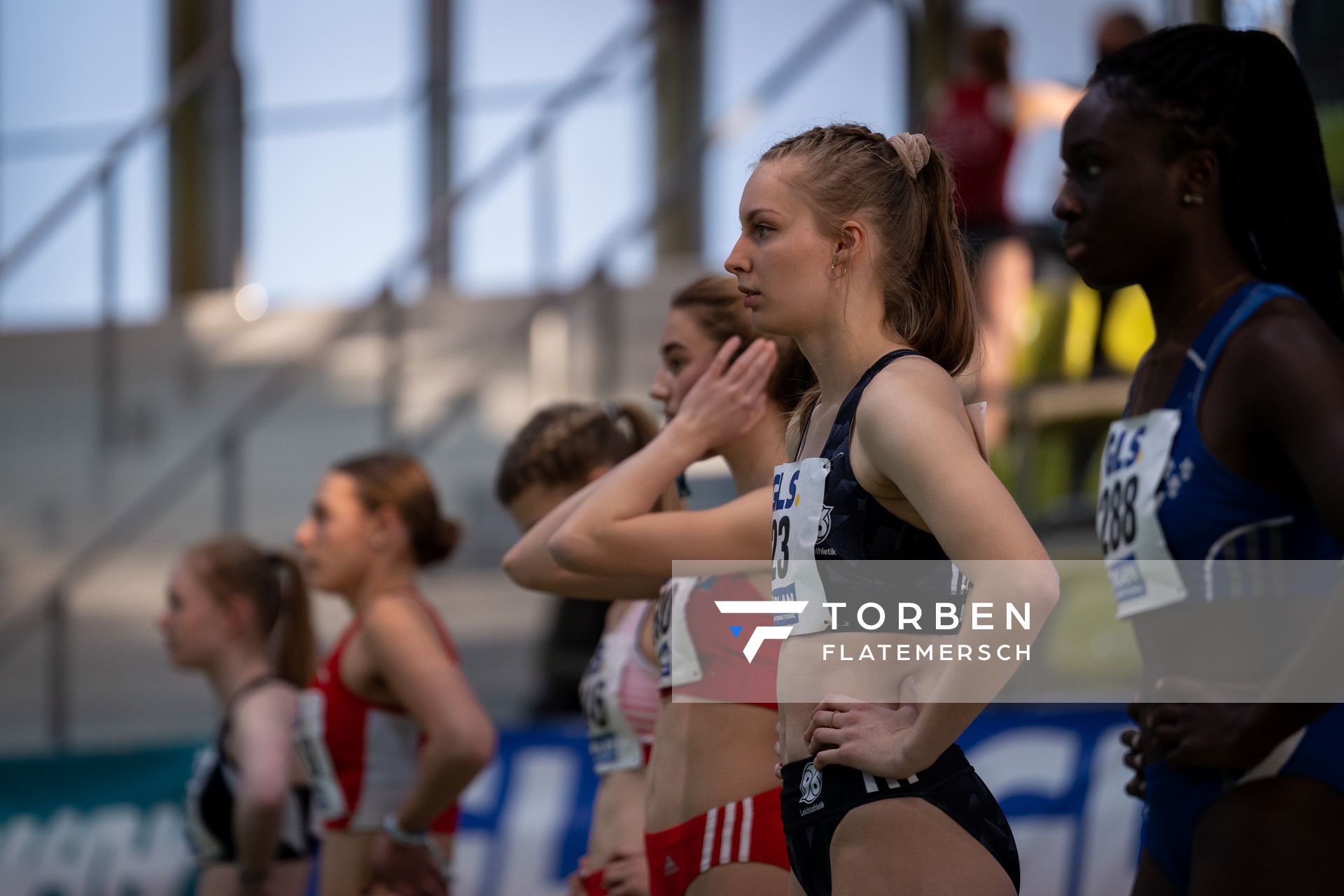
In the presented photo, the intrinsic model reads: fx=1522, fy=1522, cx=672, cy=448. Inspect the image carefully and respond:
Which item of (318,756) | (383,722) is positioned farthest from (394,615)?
(318,756)

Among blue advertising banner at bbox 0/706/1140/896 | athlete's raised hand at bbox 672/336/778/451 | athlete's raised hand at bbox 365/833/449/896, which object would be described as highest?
athlete's raised hand at bbox 672/336/778/451

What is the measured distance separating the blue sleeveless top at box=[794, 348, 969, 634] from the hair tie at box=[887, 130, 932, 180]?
275 millimetres

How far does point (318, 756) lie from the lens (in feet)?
11.1

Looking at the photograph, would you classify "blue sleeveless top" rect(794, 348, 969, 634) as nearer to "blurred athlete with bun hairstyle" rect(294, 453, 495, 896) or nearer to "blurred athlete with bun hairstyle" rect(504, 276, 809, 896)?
"blurred athlete with bun hairstyle" rect(504, 276, 809, 896)

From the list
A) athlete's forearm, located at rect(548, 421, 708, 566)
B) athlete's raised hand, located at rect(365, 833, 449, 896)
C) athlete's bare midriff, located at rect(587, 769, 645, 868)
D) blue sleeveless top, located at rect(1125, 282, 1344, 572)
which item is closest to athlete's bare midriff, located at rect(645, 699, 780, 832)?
athlete's forearm, located at rect(548, 421, 708, 566)

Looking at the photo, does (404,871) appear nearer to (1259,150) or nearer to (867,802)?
(867,802)

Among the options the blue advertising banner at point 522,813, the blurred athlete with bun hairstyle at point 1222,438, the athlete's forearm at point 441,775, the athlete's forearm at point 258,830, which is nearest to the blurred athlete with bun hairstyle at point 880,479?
the blurred athlete with bun hairstyle at point 1222,438

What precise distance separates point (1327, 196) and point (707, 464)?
144 centimetres

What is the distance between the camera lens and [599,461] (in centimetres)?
303

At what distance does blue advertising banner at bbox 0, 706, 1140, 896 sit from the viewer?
158 inches

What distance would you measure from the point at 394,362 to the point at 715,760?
5.69 metres

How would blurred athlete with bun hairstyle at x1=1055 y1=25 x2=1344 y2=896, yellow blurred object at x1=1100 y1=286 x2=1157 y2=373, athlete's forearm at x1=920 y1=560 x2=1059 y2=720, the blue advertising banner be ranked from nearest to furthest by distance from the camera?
athlete's forearm at x1=920 y1=560 x2=1059 y2=720 → blurred athlete with bun hairstyle at x1=1055 y1=25 x2=1344 y2=896 → the blue advertising banner → yellow blurred object at x1=1100 y1=286 x2=1157 y2=373

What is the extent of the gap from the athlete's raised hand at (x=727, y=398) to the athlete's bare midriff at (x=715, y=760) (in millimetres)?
415

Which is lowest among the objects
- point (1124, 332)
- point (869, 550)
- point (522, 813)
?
point (522, 813)
